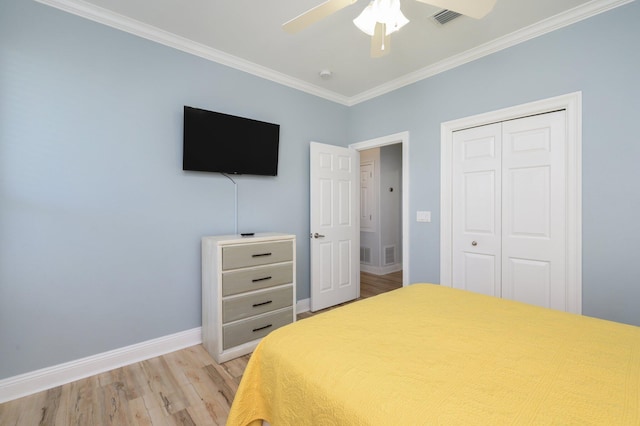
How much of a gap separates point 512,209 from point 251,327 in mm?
2530

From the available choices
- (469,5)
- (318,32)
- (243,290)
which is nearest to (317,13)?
(469,5)

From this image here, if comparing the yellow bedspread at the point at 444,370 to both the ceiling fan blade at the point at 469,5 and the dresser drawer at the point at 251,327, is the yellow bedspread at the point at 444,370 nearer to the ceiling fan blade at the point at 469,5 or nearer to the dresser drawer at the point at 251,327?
the dresser drawer at the point at 251,327

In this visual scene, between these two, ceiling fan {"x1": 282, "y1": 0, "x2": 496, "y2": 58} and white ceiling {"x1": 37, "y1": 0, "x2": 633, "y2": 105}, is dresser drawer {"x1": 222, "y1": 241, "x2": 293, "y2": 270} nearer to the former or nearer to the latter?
ceiling fan {"x1": 282, "y1": 0, "x2": 496, "y2": 58}

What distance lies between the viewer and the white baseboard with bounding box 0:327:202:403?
1868mm

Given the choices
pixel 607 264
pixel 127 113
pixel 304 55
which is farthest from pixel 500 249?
pixel 127 113

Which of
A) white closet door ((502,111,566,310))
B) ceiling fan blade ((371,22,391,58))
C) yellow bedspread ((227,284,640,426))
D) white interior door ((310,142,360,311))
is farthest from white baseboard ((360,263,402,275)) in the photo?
ceiling fan blade ((371,22,391,58))

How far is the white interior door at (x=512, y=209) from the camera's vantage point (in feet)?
7.44

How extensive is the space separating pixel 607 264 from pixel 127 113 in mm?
3808

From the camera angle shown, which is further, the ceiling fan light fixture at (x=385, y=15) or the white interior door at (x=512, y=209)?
the white interior door at (x=512, y=209)

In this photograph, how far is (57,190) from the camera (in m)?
2.00

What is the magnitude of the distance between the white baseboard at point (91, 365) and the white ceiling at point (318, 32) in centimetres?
256

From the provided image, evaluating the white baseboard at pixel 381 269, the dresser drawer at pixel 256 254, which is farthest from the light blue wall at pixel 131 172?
the white baseboard at pixel 381 269

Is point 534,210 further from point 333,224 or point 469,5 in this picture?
point 333,224

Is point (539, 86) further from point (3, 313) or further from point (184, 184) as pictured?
point (3, 313)
